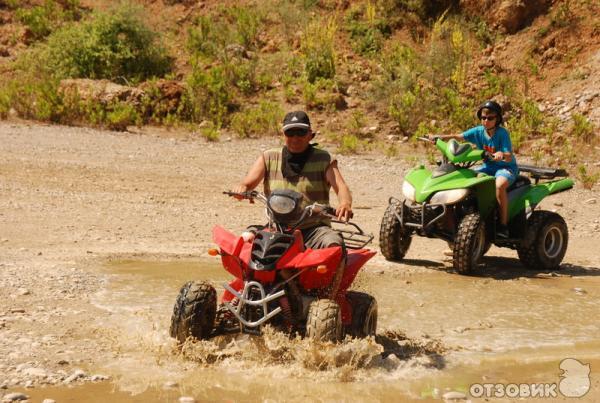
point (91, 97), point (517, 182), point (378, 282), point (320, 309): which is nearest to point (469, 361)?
point (320, 309)

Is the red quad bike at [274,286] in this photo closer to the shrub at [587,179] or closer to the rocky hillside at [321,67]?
the shrub at [587,179]

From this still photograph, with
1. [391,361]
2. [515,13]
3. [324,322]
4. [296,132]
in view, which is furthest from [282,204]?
[515,13]

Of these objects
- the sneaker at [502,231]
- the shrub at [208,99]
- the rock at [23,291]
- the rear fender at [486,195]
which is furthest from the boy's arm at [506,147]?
the shrub at [208,99]

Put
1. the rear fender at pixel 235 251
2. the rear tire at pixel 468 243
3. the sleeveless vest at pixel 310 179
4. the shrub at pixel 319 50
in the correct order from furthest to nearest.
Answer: the shrub at pixel 319 50 < the rear tire at pixel 468 243 < the sleeveless vest at pixel 310 179 < the rear fender at pixel 235 251

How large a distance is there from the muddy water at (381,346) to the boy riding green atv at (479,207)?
50cm

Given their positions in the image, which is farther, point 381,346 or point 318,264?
point 381,346

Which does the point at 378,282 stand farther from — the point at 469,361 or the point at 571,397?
the point at 571,397

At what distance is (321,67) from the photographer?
1969cm

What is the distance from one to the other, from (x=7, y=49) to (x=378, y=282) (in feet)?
55.1

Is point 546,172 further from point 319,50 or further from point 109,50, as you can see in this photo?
point 109,50

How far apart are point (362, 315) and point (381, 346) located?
387 millimetres

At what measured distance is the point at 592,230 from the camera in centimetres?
1167

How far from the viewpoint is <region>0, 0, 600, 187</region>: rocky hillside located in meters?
17.0

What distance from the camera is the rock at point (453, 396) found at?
5109 millimetres
